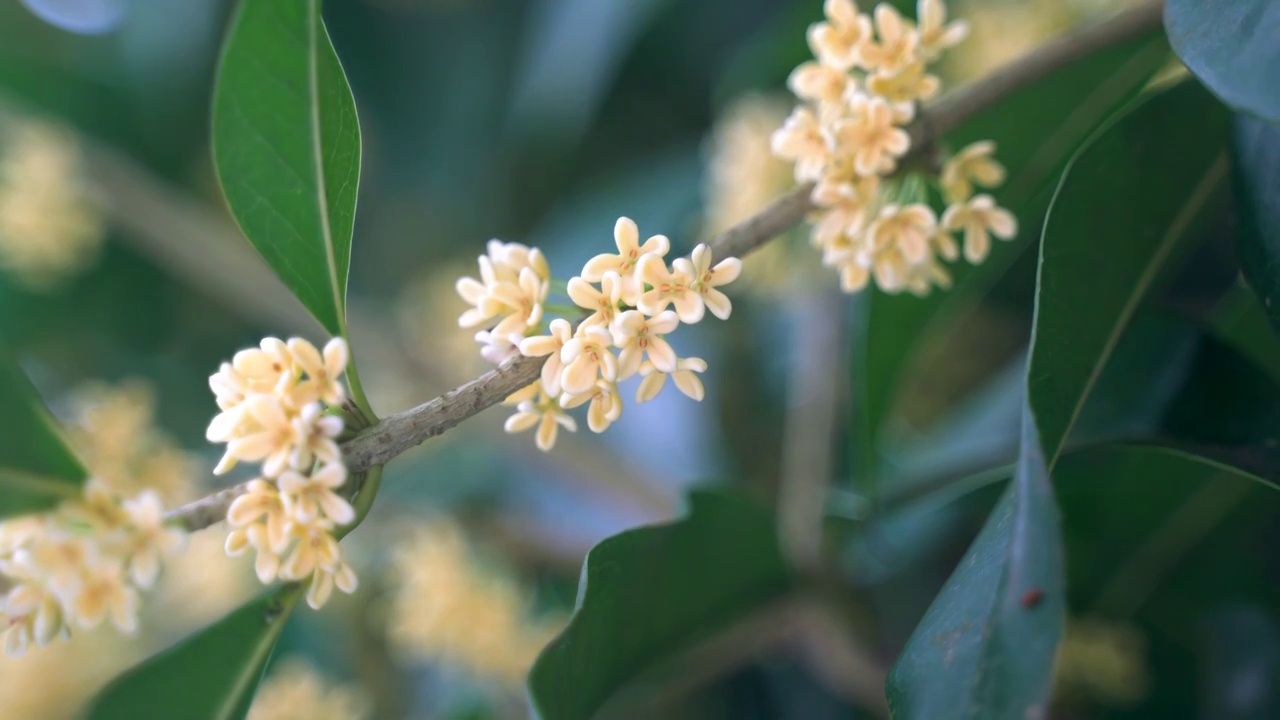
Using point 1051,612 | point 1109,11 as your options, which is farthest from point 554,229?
point 1051,612

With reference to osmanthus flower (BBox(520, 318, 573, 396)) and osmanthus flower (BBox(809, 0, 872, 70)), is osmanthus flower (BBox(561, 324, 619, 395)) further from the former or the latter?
osmanthus flower (BBox(809, 0, 872, 70))

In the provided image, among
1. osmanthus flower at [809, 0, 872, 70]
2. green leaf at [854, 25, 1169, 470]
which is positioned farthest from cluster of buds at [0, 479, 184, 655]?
green leaf at [854, 25, 1169, 470]

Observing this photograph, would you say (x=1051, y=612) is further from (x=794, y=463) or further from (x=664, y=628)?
(x=794, y=463)

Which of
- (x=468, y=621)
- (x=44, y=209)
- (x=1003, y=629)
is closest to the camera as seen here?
(x=1003, y=629)

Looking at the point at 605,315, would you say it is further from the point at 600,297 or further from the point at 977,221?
the point at 977,221

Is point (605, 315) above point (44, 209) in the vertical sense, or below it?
below

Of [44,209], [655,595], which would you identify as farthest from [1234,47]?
[44,209]

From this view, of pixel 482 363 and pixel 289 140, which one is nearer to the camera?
pixel 289 140
